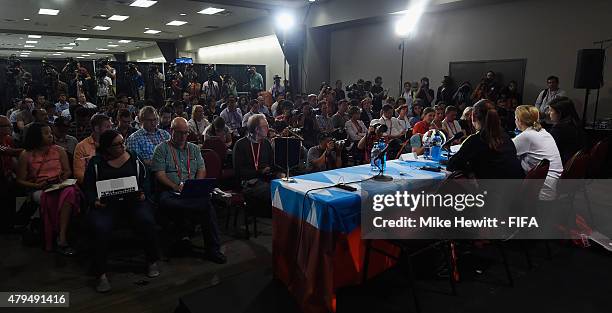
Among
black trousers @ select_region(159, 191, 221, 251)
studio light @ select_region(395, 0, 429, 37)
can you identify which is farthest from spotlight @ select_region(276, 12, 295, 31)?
black trousers @ select_region(159, 191, 221, 251)

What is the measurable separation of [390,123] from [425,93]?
316 centimetres

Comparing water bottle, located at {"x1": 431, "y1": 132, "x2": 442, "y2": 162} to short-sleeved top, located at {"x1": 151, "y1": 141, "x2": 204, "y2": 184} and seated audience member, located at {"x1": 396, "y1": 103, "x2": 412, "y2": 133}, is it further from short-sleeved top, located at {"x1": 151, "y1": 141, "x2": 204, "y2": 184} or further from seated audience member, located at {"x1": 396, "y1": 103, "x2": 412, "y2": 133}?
seated audience member, located at {"x1": 396, "y1": 103, "x2": 412, "y2": 133}

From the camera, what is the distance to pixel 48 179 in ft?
11.7

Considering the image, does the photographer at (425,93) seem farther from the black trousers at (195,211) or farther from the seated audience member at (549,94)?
the black trousers at (195,211)

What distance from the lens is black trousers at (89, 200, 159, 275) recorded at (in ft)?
9.17

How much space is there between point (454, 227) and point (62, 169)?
3367 mm

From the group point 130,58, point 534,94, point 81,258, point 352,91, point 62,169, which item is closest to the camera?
point 81,258

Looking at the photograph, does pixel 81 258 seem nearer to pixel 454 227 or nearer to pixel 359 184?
pixel 359 184

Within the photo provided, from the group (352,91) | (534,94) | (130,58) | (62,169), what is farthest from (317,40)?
(130,58)

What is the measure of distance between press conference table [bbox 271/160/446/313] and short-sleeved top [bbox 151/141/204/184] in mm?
1056

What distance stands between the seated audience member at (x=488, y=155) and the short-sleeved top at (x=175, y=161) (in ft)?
6.95

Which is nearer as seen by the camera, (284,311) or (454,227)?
(284,311)

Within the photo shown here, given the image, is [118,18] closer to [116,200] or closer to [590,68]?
[116,200]

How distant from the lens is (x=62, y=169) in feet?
12.0
